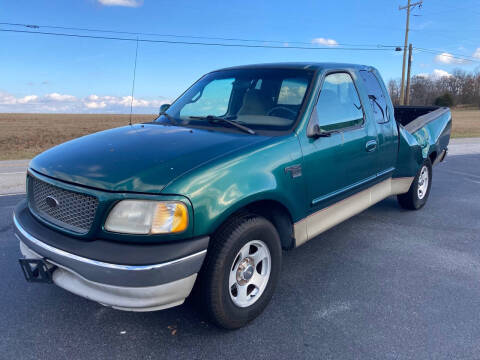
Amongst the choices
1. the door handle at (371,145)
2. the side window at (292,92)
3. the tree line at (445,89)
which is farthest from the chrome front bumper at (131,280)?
the tree line at (445,89)

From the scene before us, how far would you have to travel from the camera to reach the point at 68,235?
7.59 feet

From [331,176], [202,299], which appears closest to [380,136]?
[331,176]

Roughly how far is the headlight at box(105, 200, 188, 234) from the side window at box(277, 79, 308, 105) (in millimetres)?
1542

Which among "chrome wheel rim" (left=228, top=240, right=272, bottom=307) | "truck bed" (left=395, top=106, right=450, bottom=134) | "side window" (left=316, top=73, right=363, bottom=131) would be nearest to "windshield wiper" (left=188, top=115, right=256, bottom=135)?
"side window" (left=316, top=73, right=363, bottom=131)

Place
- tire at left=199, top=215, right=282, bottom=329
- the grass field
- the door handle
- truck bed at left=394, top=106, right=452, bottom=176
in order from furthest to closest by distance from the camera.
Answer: the grass field → truck bed at left=394, top=106, right=452, bottom=176 → the door handle → tire at left=199, top=215, right=282, bottom=329

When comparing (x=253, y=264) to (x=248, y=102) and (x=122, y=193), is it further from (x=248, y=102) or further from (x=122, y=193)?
(x=248, y=102)

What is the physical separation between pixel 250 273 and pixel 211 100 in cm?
183

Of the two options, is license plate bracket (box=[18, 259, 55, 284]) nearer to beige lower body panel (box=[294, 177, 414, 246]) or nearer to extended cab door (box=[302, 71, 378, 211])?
beige lower body panel (box=[294, 177, 414, 246])

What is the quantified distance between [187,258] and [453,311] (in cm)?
213

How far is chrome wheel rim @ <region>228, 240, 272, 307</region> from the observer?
2.53m

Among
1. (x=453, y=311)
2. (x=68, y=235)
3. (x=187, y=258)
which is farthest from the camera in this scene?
(x=453, y=311)

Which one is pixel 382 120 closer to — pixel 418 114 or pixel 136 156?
pixel 418 114

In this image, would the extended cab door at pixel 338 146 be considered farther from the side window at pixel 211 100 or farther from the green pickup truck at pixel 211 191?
the side window at pixel 211 100

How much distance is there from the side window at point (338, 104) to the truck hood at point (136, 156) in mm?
787
